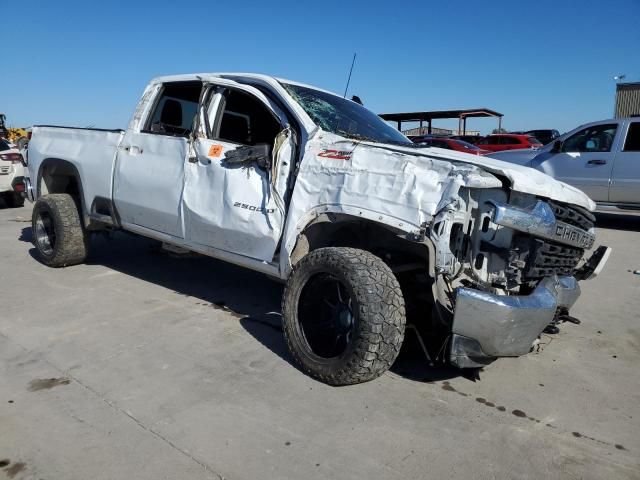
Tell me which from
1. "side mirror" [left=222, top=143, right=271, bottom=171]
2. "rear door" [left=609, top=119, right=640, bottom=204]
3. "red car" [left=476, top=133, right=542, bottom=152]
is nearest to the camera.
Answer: "side mirror" [left=222, top=143, right=271, bottom=171]

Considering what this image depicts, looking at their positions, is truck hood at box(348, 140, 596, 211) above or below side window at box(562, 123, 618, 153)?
below

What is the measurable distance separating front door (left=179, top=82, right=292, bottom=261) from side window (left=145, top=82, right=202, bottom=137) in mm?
440

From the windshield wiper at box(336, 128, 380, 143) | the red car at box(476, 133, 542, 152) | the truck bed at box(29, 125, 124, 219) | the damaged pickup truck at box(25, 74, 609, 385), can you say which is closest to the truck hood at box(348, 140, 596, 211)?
the damaged pickup truck at box(25, 74, 609, 385)

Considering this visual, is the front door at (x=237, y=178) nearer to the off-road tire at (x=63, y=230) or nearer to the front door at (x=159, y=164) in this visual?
the front door at (x=159, y=164)

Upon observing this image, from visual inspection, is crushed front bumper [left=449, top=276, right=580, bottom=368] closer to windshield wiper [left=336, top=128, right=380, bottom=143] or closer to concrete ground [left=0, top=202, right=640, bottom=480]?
concrete ground [left=0, top=202, right=640, bottom=480]

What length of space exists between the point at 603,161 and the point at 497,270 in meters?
7.58

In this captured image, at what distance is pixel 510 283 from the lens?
10.1ft

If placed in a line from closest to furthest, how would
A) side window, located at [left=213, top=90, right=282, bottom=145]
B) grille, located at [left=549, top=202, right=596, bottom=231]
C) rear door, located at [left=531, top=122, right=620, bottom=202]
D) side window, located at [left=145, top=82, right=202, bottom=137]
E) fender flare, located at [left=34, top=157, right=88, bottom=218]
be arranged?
grille, located at [left=549, top=202, right=596, bottom=231] < side window, located at [left=213, top=90, right=282, bottom=145] < side window, located at [left=145, top=82, right=202, bottom=137] < fender flare, located at [left=34, top=157, right=88, bottom=218] < rear door, located at [left=531, top=122, right=620, bottom=202]

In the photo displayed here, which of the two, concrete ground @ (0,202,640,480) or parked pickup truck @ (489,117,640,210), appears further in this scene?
parked pickup truck @ (489,117,640,210)

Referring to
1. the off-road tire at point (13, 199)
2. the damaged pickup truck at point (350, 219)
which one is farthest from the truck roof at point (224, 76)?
the off-road tire at point (13, 199)

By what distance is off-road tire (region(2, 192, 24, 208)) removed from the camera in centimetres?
1090

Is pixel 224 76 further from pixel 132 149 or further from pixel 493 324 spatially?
pixel 493 324

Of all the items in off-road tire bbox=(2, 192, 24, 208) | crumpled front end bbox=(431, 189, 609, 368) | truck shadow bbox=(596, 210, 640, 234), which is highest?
crumpled front end bbox=(431, 189, 609, 368)

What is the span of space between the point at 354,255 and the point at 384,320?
0.44m
